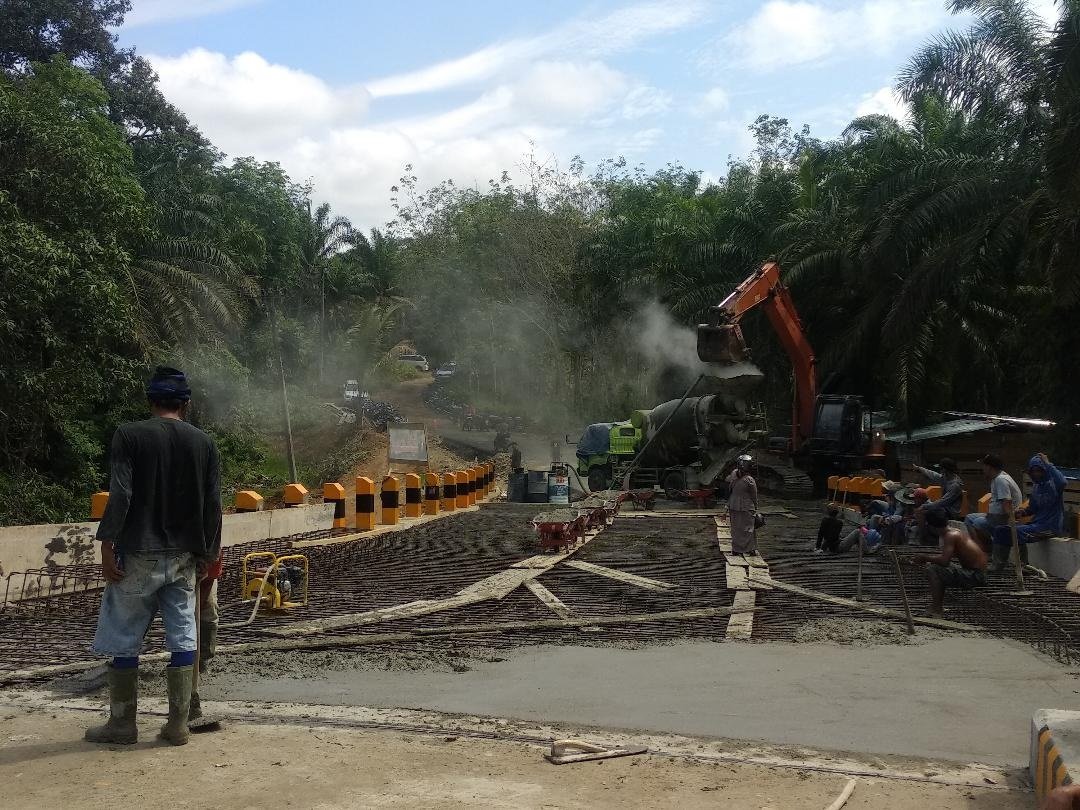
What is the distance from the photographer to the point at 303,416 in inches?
1852

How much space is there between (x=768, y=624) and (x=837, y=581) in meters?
2.70

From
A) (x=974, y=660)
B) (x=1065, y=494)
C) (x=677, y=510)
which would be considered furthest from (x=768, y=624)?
(x=677, y=510)

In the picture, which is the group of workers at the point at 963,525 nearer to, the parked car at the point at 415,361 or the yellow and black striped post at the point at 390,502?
the yellow and black striped post at the point at 390,502

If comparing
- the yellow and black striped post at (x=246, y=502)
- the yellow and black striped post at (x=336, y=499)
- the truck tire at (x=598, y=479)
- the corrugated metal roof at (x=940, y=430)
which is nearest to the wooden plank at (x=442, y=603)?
the yellow and black striped post at (x=246, y=502)

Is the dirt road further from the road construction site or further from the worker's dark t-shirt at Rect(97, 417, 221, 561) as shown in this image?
the worker's dark t-shirt at Rect(97, 417, 221, 561)

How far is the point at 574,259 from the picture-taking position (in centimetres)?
4653

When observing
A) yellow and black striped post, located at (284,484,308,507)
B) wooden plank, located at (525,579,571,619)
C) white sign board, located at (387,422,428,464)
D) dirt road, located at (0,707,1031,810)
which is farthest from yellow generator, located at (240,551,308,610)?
white sign board, located at (387,422,428,464)

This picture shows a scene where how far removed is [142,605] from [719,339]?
16.1 metres

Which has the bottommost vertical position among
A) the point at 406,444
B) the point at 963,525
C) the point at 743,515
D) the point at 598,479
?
the point at 598,479

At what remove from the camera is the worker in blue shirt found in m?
11.5

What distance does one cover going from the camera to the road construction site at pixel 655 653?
18.7ft

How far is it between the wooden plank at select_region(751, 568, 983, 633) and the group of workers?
0.40 metres

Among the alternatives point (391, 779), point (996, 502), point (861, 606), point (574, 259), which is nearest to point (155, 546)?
point (391, 779)

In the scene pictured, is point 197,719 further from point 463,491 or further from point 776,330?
point 776,330
